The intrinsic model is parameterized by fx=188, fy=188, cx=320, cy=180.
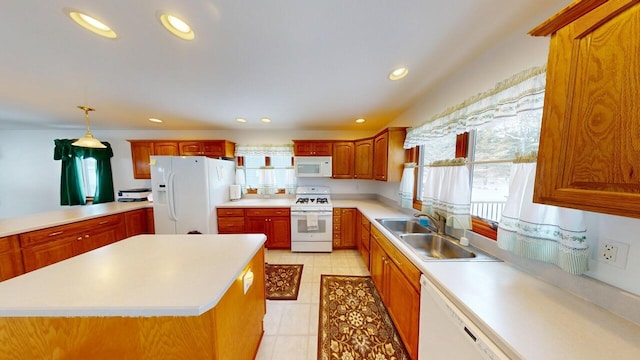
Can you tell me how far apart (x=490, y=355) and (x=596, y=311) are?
0.58m

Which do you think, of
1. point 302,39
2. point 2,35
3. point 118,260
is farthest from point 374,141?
point 2,35

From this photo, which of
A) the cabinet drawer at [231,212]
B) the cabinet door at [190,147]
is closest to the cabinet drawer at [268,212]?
the cabinet drawer at [231,212]

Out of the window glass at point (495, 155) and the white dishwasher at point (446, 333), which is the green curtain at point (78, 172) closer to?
the white dishwasher at point (446, 333)

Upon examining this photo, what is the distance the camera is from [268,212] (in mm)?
3266

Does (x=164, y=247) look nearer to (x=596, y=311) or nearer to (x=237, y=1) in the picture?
(x=237, y=1)

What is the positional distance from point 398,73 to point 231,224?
126 inches

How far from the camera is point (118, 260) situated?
45.5 inches

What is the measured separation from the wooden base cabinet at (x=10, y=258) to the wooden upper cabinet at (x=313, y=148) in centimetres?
328

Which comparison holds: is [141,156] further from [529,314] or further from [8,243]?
[529,314]

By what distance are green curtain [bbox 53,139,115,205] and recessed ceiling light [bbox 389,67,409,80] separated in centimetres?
512

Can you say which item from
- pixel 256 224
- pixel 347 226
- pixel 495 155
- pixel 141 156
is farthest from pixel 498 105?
pixel 141 156

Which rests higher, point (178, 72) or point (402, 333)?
point (178, 72)

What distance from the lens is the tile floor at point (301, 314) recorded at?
1537 mm

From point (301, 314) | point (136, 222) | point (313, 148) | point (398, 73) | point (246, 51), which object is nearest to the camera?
point (246, 51)
